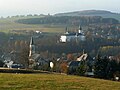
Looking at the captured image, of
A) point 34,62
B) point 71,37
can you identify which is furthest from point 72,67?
point 71,37

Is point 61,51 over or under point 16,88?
under

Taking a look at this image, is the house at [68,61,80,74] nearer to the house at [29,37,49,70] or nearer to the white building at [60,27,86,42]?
the house at [29,37,49,70]

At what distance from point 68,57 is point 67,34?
51483 millimetres

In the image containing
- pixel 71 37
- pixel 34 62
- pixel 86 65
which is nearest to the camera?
pixel 86 65

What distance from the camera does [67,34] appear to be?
149625 mm

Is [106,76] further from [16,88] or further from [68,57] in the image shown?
[68,57]

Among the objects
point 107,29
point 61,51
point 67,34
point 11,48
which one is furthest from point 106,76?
point 107,29

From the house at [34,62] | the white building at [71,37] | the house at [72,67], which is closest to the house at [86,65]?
Result: the house at [72,67]

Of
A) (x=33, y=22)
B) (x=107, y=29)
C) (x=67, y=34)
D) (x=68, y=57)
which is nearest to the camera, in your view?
(x=68, y=57)

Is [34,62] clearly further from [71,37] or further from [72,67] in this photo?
[71,37]

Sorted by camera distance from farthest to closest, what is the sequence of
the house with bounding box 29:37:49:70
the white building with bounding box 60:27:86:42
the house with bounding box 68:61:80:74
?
the white building with bounding box 60:27:86:42, the house with bounding box 29:37:49:70, the house with bounding box 68:61:80:74

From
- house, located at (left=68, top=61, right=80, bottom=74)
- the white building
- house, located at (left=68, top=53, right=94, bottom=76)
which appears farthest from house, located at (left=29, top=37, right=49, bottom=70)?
the white building

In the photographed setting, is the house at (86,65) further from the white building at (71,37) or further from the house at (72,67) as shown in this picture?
the white building at (71,37)

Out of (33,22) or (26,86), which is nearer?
(26,86)
